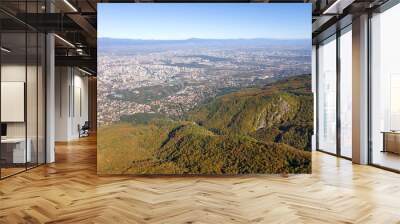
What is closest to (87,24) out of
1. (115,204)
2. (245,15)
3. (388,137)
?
(245,15)

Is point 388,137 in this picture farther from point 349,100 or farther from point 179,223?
point 179,223

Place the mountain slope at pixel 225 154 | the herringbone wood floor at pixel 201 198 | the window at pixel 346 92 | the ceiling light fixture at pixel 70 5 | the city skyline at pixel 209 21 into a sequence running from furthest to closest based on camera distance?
the window at pixel 346 92, the ceiling light fixture at pixel 70 5, the city skyline at pixel 209 21, the mountain slope at pixel 225 154, the herringbone wood floor at pixel 201 198

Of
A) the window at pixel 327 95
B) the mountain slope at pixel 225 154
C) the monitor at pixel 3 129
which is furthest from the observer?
the window at pixel 327 95

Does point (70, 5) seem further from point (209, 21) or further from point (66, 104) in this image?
point (66, 104)

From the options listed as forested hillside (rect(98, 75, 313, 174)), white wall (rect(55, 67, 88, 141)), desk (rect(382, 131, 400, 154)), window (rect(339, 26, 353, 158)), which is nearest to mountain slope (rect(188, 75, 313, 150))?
forested hillside (rect(98, 75, 313, 174))

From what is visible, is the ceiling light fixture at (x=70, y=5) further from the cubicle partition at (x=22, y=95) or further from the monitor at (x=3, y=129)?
the monitor at (x=3, y=129)

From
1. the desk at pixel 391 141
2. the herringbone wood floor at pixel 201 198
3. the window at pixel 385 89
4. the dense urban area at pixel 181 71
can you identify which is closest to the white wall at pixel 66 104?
the herringbone wood floor at pixel 201 198

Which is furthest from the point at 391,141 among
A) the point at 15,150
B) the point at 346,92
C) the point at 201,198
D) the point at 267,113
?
the point at 15,150
